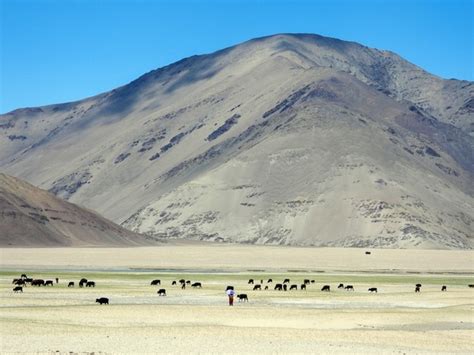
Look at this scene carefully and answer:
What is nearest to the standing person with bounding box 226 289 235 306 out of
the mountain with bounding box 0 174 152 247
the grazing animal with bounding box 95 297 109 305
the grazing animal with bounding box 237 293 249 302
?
the grazing animal with bounding box 237 293 249 302

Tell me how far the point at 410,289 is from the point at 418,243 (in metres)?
124

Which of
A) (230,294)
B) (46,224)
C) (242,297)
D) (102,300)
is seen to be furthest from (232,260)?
(102,300)

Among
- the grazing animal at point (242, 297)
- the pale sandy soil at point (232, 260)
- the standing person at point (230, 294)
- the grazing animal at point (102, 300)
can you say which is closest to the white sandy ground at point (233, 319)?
the grazing animal at point (102, 300)

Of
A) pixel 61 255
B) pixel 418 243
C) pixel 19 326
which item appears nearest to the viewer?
pixel 19 326

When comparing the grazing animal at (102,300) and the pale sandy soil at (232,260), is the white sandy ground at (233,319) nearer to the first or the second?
the grazing animal at (102,300)

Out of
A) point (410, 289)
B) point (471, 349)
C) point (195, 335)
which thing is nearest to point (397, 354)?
point (471, 349)

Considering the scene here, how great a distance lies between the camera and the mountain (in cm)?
16025

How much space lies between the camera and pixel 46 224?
168 meters

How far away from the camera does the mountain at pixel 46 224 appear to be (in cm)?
16025

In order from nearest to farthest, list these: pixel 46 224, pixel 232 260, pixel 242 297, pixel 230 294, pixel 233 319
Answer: pixel 233 319 < pixel 230 294 < pixel 242 297 < pixel 232 260 < pixel 46 224

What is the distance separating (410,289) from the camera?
241ft

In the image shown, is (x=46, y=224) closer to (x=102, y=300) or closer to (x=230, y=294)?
(x=102, y=300)

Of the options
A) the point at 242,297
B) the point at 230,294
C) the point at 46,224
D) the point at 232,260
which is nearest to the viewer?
the point at 230,294

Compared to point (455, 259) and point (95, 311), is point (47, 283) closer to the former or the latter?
point (95, 311)
